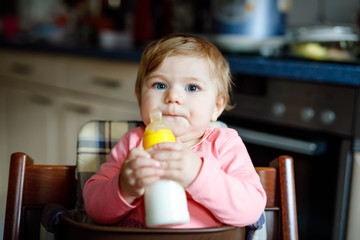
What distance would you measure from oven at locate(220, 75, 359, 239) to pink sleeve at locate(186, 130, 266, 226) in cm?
60

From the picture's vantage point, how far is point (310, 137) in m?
1.26

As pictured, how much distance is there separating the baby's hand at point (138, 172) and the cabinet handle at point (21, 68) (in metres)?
1.83

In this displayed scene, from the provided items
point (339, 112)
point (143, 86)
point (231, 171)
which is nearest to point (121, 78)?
point (339, 112)

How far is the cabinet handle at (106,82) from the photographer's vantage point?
180cm

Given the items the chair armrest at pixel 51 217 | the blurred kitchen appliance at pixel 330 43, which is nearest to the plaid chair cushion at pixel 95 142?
the chair armrest at pixel 51 217

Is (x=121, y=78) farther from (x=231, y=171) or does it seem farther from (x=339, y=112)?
(x=231, y=171)

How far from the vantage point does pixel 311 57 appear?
51.4 inches

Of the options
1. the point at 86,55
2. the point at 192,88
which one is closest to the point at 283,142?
the point at 192,88

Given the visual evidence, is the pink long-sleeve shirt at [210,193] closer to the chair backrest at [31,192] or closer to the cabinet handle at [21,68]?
the chair backrest at [31,192]

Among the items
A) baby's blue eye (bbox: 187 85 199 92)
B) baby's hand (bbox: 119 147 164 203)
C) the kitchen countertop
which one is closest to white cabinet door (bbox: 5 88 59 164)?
the kitchen countertop

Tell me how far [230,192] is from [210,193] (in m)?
0.03

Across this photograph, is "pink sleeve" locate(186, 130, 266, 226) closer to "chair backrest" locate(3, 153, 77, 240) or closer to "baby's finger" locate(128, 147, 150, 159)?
"baby's finger" locate(128, 147, 150, 159)

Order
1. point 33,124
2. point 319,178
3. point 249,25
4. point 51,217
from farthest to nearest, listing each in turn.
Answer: point 33,124, point 249,25, point 319,178, point 51,217

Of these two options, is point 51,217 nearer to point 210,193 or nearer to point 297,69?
point 210,193
